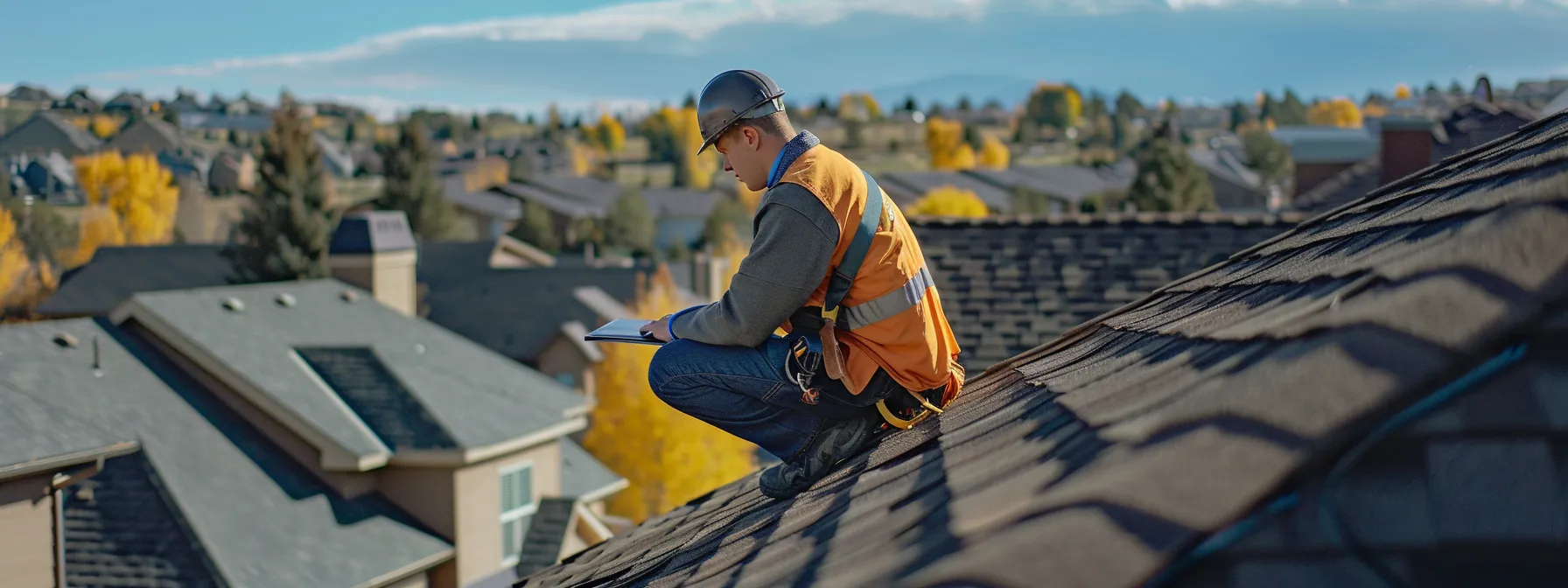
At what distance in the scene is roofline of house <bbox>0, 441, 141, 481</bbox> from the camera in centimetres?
1177

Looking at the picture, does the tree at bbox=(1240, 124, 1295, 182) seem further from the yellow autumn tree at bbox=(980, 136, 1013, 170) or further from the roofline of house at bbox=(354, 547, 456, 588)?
the roofline of house at bbox=(354, 547, 456, 588)

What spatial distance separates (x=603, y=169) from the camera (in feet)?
570

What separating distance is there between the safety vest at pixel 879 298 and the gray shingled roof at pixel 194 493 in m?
13.3

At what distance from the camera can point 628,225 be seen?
97562 millimetres

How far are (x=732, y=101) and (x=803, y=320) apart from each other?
0.71m

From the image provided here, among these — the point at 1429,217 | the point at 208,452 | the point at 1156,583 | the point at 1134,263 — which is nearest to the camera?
the point at 1156,583

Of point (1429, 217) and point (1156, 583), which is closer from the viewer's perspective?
point (1156, 583)

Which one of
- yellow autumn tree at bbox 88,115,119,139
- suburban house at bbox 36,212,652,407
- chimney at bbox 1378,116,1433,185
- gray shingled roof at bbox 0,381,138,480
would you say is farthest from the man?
yellow autumn tree at bbox 88,115,119,139

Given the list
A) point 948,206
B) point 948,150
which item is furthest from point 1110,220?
point 948,150

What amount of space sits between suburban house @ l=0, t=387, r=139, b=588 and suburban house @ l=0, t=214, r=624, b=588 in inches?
27.5

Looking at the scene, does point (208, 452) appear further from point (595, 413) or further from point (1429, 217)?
point (595, 413)

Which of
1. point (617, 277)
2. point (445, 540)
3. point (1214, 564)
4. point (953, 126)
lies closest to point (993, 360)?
point (1214, 564)

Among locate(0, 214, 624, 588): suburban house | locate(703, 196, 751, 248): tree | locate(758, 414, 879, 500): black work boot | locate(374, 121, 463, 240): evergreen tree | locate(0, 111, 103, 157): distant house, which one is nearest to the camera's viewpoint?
locate(758, 414, 879, 500): black work boot

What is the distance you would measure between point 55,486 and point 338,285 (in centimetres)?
1360
